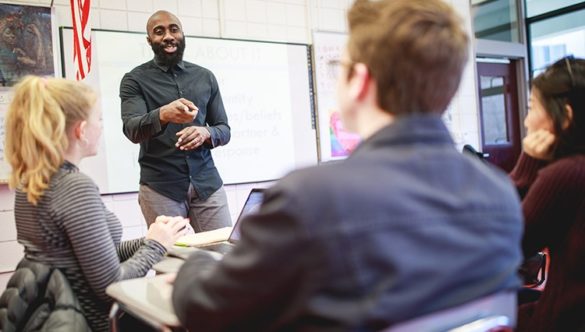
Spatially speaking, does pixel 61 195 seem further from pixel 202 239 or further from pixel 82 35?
pixel 82 35

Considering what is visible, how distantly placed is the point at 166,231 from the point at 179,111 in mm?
759

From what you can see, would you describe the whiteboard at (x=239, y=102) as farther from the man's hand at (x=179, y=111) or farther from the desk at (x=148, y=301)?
the desk at (x=148, y=301)

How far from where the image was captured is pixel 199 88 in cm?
256

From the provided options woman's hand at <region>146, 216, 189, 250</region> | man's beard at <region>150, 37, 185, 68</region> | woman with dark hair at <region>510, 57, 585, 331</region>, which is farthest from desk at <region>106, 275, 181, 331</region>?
man's beard at <region>150, 37, 185, 68</region>

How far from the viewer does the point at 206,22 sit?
3.75 m

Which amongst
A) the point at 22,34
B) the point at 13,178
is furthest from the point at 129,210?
the point at 13,178

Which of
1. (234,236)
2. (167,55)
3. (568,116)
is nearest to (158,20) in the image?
(167,55)

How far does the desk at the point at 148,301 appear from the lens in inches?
37.7

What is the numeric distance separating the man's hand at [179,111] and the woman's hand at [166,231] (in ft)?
2.29

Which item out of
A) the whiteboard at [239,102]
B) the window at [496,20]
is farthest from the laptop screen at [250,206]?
the window at [496,20]

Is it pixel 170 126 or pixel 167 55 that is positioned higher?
pixel 167 55

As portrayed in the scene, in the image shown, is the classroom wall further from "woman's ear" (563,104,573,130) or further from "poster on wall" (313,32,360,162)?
"woman's ear" (563,104,573,130)

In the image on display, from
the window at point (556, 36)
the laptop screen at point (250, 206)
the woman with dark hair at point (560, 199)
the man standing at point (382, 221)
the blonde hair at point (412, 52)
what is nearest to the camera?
the man standing at point (382, 221)

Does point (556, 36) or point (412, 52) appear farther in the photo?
point (556, 36)
